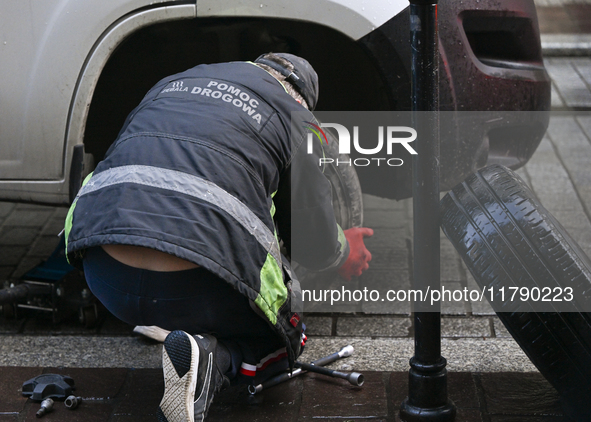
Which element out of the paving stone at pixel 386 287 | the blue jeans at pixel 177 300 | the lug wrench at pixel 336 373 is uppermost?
the blue jeans at pixel 177 300

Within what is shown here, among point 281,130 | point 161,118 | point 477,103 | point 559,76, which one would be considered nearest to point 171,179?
point 161,118

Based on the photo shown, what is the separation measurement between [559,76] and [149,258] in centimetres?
537

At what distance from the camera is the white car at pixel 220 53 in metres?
2.85

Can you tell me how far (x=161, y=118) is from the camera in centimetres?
237

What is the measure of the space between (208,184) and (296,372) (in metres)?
0.82

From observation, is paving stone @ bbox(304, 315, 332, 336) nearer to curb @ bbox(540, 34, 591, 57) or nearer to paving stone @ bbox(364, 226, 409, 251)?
paving stone @ bbox(364, 226, 409, 251)

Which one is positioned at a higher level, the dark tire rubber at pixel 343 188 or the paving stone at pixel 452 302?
the dark tire rubber at pixel 343 188

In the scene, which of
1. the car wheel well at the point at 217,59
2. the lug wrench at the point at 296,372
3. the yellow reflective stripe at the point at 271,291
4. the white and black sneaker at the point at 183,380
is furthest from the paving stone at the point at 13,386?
the car wheel well at the point at 217,59

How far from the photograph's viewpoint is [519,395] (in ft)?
8.20

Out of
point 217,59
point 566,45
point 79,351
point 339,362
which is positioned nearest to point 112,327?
point 79,351

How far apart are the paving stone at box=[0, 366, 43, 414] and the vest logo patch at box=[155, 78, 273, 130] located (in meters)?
1.14

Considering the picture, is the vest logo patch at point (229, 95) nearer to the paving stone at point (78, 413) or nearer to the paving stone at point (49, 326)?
the paving stone at point (78, 413)

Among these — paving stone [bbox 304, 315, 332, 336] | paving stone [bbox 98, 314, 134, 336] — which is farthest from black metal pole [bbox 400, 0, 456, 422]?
paving stone [bbox 98, 314, 134, 336]

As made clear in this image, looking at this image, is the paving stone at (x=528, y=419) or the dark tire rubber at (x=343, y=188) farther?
the dark tire rubber at (x=343, y=188)
